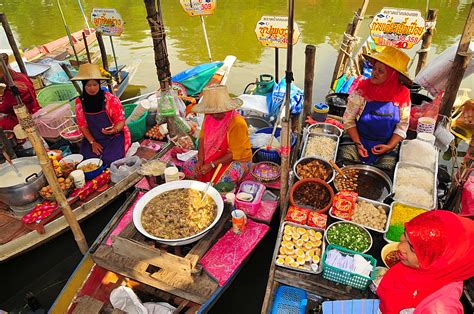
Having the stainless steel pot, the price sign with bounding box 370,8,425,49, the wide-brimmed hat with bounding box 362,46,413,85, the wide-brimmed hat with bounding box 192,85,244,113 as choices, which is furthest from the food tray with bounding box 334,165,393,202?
the stainless steel pot

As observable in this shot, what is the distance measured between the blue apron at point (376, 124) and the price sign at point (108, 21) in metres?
5.10

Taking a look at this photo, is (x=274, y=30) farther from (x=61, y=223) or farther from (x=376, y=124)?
(x=61, y=223)

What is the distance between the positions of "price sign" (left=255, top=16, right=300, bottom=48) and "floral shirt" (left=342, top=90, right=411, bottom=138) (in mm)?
1789

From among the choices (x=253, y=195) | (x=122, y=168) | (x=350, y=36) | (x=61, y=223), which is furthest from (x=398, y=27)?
(x=61, y=223)

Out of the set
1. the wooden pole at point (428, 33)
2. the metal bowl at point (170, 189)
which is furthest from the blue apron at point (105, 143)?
the wooden pole at point (428, 33)

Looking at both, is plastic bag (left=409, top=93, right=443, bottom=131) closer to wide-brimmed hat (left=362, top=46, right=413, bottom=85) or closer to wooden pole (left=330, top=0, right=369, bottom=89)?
wide-brimmed hat (left=362, top=46, right=413, bottom=85)

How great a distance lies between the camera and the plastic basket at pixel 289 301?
3026mm

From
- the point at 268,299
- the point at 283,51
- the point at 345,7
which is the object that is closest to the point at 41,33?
the point at 283,51

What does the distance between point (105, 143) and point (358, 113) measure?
12.6ft

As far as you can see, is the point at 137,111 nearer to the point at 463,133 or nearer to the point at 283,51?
the point at 463,133

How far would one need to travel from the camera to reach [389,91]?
4.09 meters

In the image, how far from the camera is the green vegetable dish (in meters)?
3.12

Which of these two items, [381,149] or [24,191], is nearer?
[24,191]

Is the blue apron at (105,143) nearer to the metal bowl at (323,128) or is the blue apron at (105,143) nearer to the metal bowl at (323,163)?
the metal bowl at (323,163)
